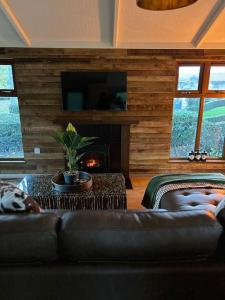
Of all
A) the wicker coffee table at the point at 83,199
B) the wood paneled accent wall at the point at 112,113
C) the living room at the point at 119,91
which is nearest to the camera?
the wicker coffee table at the point at 83,199

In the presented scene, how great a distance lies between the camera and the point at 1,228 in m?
1.06

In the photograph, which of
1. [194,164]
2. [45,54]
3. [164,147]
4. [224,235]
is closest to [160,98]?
[164,147]

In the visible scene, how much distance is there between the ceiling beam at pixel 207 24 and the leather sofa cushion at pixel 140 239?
2.49 metres

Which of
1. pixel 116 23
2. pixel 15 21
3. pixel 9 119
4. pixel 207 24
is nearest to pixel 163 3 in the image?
pixel 116 23

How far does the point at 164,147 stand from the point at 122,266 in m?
3.16

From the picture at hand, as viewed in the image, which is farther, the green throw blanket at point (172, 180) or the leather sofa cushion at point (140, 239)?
the green throw blanket at point (172, 180)

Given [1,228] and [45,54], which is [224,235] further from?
[45,54]

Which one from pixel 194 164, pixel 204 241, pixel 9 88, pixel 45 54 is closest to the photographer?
pixel 204 241

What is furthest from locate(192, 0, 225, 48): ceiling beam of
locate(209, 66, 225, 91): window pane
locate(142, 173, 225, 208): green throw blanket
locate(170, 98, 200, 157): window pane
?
locate(142, 173, 225, 208): green throw blanket

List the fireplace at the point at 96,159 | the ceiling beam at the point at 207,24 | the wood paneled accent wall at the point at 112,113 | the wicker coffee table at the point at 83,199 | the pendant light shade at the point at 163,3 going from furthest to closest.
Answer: the fireplace at the point at 96,159 → the wood paneled accent wall at the point at 112,113 → the ceiling beam at the point at 207,24 → the wicker coffee table at the point at 83,199 → the pendant light shade at the point at 163,3

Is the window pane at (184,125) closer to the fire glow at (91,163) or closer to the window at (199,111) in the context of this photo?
the window at (199,111)

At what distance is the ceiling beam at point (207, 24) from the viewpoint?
101 inches

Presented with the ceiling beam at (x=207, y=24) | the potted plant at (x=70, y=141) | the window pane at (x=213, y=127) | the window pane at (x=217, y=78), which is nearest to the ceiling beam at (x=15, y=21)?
the potted plant at (x=70, y=141)

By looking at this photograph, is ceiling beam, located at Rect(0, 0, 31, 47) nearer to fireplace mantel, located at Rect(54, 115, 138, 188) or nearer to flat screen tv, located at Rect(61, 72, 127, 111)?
flat screen tv, located at Rect(61, 72, 127, 111)
